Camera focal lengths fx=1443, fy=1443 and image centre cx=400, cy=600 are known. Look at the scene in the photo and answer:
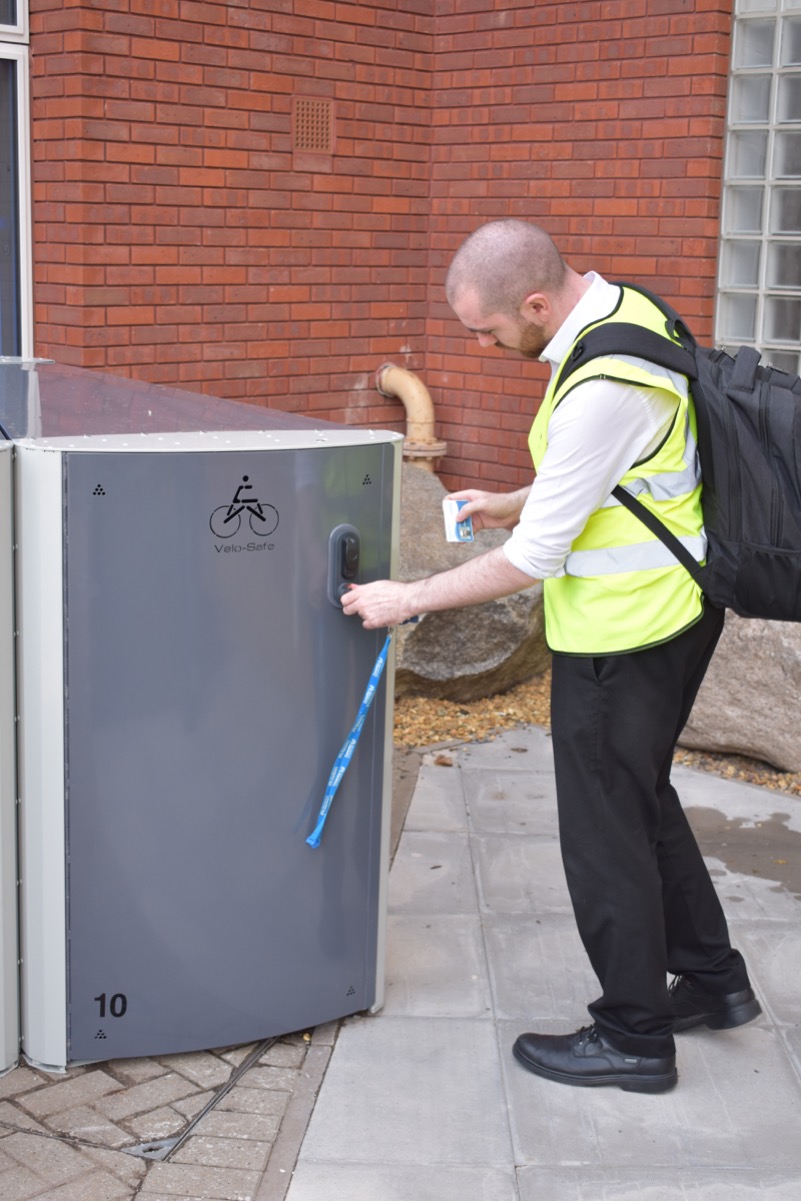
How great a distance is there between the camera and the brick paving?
2.95 metres

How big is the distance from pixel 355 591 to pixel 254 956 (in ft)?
2.96

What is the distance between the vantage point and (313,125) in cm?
692

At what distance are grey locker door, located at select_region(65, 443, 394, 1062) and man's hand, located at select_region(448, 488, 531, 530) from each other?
185 mm

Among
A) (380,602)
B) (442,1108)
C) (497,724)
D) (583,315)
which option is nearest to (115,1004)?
(442,1108)

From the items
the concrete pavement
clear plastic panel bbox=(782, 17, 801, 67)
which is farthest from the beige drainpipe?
the concrete pavement

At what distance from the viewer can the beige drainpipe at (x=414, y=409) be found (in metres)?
7.55

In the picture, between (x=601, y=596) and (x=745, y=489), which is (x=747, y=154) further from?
(x=601, y=596)

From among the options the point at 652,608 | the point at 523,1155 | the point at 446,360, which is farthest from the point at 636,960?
the point at 446,360

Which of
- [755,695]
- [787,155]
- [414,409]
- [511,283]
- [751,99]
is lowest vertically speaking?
[755,695]

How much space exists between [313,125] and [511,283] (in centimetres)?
427

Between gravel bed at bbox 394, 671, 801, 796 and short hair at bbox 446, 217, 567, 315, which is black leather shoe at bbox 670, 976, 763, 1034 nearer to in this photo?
short hair at bbox 446, 217, 567, 315

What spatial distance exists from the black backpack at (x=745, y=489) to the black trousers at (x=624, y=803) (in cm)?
15

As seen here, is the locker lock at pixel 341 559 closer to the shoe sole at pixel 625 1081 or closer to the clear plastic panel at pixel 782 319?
the shoe sole at pixel 625 1081

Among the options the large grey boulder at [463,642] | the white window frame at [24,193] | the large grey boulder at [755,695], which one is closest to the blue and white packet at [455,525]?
the large grey boulder at [755,695]
